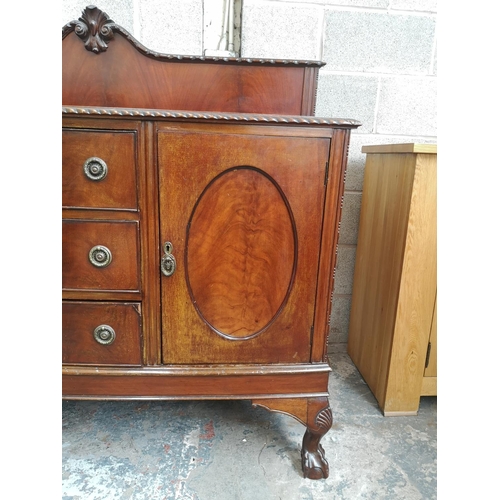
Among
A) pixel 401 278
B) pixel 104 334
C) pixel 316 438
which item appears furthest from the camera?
pixel 401 278

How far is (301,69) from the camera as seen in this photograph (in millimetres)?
1077

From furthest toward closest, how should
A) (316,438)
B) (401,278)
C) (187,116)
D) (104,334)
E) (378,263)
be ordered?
(378,263) → (401,278) → (316,438) → (104,334) → (187,116)

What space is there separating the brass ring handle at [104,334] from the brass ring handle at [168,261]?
0.20 metres

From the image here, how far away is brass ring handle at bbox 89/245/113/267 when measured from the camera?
88cm

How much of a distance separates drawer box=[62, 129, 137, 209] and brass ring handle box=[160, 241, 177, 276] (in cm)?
12

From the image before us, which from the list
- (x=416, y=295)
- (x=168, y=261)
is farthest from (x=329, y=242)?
(x=416, y=295)

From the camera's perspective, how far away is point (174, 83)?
3.62 ft

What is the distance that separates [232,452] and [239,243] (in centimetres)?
65

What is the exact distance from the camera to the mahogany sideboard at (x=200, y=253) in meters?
0.84

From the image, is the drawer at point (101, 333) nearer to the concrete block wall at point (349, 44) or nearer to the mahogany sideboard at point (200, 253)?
the mahogany sideboard at point (200, 253)

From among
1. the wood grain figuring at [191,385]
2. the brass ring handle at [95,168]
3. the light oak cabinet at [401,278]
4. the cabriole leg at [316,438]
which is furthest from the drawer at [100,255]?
the light oak cabinet at [401,278]

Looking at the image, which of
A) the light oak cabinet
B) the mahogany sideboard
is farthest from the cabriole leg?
the light oak cabinet

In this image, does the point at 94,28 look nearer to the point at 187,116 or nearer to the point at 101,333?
the point at 187,116

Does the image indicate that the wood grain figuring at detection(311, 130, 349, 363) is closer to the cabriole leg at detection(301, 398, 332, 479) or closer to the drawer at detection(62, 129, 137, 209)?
the cabriole leg at detection(301, 398, 332, 479)
